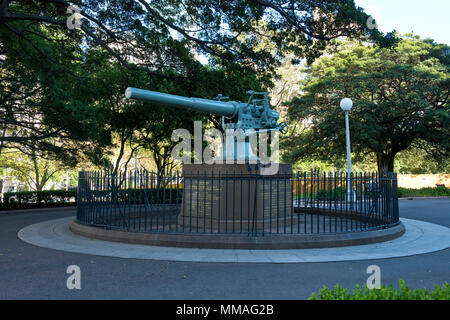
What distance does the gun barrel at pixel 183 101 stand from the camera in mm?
8852

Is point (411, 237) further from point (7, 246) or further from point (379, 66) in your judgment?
point (379, 66)

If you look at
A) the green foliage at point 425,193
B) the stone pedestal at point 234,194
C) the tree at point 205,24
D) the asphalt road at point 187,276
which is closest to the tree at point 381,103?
the green foliage at point 425,193

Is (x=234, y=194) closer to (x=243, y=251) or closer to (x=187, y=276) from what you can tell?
(x=243, y=251)

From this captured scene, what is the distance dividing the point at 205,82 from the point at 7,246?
856 cm

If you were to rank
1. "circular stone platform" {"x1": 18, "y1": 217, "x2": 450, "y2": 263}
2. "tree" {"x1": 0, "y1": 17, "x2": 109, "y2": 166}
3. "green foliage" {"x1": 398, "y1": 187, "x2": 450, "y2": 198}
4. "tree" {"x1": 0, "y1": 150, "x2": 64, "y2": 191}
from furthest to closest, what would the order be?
1. "tree" {"x1": 0, "y1": 150, "x2": 64, "y2": 191}
2. "green foliage" {"x1": 398, "y1": 187, "x2": 450, "y2": 198}
3. "tree" {"x1": 0, "y1": 17, "x2": 109, "y2": 166}
4. "circular stone platform" {"x1": 18, "y1": 217, "x2": 450, "y2": 263}

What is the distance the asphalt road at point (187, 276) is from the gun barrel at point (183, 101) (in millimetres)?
4139

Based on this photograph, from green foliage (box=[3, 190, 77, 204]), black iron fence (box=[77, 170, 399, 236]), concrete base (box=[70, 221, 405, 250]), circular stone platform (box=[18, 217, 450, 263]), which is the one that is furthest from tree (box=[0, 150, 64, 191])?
concrete base (box=[70, 221, 405, 250])

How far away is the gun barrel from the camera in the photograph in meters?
8.85

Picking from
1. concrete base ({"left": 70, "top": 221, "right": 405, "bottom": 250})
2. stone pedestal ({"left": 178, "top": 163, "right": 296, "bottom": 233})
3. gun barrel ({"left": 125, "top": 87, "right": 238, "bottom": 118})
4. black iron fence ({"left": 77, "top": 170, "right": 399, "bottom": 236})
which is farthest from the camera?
stone pedestal ({"left": 178, "top": 163, "right": 296, "bottom": 233})

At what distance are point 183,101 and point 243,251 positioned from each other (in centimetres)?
440

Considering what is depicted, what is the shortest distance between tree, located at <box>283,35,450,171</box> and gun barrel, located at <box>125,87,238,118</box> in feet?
59.2

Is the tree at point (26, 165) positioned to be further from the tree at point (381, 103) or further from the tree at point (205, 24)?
the tree at point (381, 103)

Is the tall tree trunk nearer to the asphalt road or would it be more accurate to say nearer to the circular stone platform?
the circular stone platform

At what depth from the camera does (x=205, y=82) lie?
44.1 feet
